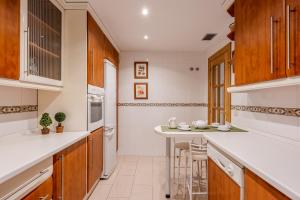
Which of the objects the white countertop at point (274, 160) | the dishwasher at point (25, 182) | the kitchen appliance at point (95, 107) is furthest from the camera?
the kitchen appliance at point (95, 107)

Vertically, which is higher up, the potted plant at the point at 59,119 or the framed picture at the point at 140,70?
the framed picture at the point at 140,70

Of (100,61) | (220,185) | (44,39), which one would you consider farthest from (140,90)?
(220,185)

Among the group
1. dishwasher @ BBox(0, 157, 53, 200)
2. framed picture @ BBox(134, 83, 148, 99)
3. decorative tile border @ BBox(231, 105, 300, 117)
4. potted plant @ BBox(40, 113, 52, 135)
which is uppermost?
framed picture @ BBox(134, 83, 148, 99)

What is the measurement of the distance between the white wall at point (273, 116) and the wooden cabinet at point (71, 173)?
197cm

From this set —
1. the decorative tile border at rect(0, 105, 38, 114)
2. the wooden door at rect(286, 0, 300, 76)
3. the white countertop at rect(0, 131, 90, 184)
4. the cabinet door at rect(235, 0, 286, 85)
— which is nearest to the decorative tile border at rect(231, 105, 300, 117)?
the cabinet door at rect(235, 0, 286, 85)

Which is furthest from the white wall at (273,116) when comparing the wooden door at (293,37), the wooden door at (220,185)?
the wooden door at (220,185)

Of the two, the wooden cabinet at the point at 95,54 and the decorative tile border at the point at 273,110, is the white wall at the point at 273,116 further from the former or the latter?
the wooden cabinet at the point at 95,54

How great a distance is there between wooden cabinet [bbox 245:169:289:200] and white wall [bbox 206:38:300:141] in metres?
0.75

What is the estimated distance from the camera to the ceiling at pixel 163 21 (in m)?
2.38

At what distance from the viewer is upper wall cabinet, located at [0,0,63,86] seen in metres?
1.44

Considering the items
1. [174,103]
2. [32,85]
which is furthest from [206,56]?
[32,85]

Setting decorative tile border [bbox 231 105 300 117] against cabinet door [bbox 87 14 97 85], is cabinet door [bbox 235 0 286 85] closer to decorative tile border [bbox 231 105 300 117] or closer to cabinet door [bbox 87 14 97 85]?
decorative tile border [bbox 231 105 300 117]

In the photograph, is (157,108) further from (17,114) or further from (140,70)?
(17,114)

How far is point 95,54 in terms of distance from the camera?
271 centimetres
